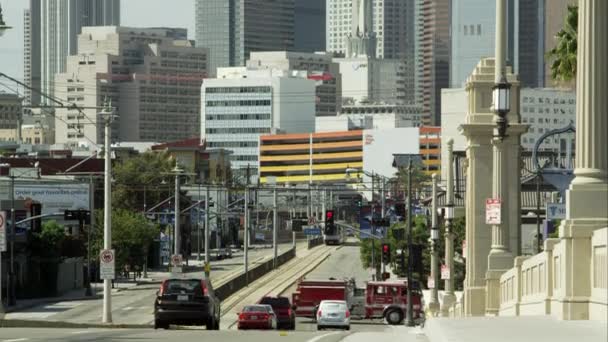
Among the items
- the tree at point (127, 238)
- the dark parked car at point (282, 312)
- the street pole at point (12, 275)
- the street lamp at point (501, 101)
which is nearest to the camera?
the street lamp at point (501, 101)

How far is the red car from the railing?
110ft

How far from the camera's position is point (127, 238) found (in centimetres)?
11900

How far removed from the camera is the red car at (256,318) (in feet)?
206

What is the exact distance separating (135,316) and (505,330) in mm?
56778

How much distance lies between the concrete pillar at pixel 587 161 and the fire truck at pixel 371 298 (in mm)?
52042

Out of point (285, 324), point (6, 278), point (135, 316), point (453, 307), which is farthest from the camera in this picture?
point (6, 278)

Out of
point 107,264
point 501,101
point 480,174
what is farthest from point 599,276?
point 107,264

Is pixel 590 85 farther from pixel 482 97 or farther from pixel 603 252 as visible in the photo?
pixel 482 97

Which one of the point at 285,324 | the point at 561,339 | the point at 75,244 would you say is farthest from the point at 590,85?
the point at 75,244

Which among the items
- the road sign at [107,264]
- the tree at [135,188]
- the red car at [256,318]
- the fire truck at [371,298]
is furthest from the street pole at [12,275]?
the tree at [135,188]

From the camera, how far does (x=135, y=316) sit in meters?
84.1

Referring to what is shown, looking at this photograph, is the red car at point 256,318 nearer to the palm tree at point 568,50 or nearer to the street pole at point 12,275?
the palm tree at point 568,50

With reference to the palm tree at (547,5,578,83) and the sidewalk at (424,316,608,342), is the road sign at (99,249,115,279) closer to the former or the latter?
the palm tree at (547,5,578,83)

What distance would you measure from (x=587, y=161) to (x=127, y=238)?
90643 millimetres
